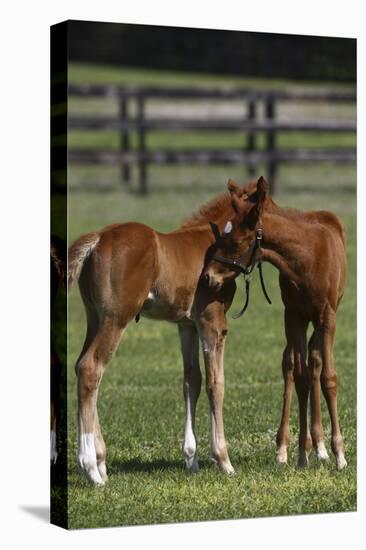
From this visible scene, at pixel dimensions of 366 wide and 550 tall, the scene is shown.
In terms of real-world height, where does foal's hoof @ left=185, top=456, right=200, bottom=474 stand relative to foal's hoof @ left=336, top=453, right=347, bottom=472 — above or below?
above

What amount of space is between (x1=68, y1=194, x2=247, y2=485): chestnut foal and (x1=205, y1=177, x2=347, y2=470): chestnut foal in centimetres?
14

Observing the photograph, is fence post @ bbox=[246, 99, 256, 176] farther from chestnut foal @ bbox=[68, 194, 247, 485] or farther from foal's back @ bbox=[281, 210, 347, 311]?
chestnut foal @ bbox=[68, 194, 247, 485]

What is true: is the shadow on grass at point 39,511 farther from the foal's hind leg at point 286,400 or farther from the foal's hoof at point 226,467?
the foal's hind leg at point 286,400

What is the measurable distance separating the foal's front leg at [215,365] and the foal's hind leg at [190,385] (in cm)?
11

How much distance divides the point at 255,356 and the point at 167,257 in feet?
15.9

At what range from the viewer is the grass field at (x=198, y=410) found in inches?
340

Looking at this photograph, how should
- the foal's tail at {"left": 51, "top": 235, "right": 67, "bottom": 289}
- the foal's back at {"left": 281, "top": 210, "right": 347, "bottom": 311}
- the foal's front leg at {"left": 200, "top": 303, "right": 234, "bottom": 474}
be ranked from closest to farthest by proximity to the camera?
the foal's tail at {"left": 51, "top": 235, "right": 67, "bottom": 289} < the foal's front leg at {"left": 200, "top": 303, "right": 234, "bottom": 474} < the foal's back at {"left": 281, "top": 210, "right": 347, "bottom": 311}

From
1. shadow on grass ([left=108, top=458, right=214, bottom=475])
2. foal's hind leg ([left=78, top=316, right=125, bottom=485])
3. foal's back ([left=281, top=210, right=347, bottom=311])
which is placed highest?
foal's back ([left=281, top=210, right=347, bottom=311])

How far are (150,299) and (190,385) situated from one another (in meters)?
0.73

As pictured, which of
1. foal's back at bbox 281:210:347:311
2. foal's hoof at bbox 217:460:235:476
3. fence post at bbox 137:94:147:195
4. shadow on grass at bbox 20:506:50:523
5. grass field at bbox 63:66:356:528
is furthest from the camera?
fence post at bbox 137:94:147:195

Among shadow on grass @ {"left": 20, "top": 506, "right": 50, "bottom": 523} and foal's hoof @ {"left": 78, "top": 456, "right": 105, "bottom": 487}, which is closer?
foal's hoof @ {"left": 78, "top": 456, "right": 105, "bottom": 487}

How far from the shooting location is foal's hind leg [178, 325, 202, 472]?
8.95 meters

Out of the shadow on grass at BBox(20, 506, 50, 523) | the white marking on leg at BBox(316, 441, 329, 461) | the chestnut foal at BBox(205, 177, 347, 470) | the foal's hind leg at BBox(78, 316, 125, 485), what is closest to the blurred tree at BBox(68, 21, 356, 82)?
the chestnut foal at BBox(205, 177, 347, 470)

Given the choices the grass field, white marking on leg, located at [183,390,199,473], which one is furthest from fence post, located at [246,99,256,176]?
white marking on leg, located at [183,390,199,473]
